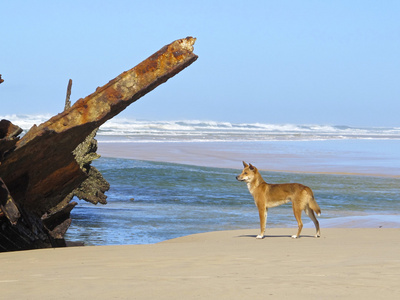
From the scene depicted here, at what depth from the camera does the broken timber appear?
239 inches

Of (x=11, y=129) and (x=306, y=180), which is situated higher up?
(x=11, y=129)

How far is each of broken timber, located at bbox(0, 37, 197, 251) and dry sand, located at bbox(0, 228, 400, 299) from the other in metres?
0.44

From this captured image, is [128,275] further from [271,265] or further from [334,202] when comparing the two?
[334,202]

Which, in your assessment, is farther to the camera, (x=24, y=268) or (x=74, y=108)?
(x=74, y=108)

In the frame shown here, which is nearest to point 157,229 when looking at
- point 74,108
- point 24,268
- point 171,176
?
point 74,108

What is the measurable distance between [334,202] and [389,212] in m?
1.77

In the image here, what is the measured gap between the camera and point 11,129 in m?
6.24

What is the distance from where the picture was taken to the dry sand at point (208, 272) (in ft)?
13.5

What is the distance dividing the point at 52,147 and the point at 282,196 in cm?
354

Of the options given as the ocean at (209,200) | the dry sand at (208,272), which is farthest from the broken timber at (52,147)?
the ocean at (209,200)

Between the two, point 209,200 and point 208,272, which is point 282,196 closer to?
point 208,272

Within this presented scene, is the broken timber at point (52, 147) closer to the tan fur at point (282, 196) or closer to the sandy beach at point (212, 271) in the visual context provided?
the sandy beach at point (212, 271)

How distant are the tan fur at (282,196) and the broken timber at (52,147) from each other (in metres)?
2.70

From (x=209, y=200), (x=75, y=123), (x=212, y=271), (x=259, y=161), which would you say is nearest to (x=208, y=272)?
(x=212, y=271)
